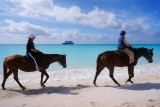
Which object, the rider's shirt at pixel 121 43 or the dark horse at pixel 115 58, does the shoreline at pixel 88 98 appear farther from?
the rider's shirt at pixel 121 43

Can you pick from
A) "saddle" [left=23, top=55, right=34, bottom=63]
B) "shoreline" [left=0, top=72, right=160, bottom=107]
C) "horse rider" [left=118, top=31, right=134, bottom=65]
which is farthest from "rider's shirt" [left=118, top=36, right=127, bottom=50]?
"saddle" [left=23, top=55, right=34, bottom=63]

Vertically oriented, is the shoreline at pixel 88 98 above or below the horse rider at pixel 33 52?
below

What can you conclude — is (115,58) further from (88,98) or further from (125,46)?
(88,98)

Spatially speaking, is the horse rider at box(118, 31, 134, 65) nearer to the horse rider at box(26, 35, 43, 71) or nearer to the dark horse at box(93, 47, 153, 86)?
the dark horse at box(93, 47, 153, 86)

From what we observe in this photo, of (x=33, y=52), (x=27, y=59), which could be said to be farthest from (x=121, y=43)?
(x=27, y=59)

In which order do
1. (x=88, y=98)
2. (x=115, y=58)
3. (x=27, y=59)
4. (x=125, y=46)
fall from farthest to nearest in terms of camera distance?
(x=125, y=46) < (x=115, y=58) < (x=27, y=59) < (x=88, y=98)

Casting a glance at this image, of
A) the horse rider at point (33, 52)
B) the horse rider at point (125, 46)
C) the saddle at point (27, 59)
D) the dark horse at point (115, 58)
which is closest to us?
the horse rider at point (33, 52)

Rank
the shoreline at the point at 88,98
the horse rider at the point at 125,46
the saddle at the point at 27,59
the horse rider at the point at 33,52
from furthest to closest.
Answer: the horse rider at the point at 125,46 < the saddle at the point at 27,59 < the horse rider at the point at 33,52 < the shoreline at the point at 88,98

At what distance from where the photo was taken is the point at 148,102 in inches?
275

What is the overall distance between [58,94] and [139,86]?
367 centimetres

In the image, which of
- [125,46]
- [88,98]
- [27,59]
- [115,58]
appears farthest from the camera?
Result: [125,46]

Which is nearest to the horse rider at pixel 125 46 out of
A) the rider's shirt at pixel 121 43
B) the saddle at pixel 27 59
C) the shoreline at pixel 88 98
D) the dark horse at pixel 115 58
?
the rider's shirt at pixel 121 43

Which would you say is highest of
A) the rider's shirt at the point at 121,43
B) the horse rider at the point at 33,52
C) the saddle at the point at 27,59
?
the rider's shirt at the point at 121,43

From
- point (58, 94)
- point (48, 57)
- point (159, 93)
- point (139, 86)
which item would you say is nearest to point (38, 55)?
point (48, 57)
